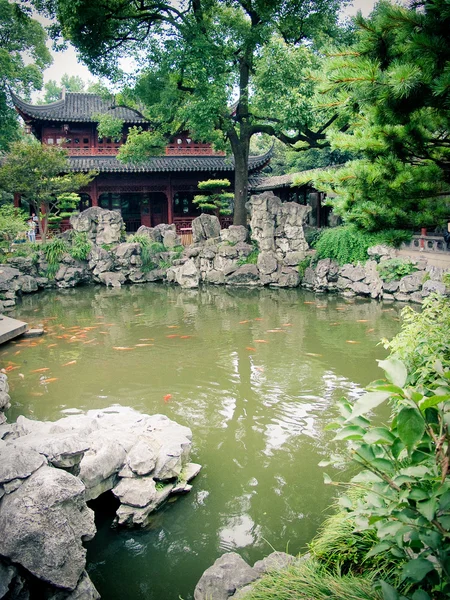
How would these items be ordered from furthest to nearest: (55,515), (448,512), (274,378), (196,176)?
(196,176)
(274,378)
(55,515)
(448,512)

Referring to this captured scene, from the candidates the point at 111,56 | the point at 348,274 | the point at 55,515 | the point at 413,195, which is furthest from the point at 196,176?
the point at 55,515

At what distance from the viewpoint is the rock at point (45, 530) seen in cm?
271

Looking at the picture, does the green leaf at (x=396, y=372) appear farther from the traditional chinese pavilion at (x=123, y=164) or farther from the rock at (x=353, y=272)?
the traditional chinese pavilion at (x=123, y=164)

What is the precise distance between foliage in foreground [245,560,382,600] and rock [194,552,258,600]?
1.01 ft

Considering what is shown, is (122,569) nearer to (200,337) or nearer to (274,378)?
(274,378)

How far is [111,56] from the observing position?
14.5 m

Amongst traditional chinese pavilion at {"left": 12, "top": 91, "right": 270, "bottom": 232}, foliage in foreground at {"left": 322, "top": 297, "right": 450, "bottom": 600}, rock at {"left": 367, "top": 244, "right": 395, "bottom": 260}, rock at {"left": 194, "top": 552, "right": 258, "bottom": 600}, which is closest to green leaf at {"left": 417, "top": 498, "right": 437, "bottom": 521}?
foliage in foreground at {"left": 322, "top": 297, "right": 450, "bottom": 600}

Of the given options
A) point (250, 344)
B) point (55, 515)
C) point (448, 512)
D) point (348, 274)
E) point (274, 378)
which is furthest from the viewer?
point (348, 274)

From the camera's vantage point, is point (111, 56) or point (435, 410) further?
point (111, 56)

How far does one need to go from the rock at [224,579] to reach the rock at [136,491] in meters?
0.93

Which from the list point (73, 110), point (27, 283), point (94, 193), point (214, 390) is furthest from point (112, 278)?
point (73, 110)

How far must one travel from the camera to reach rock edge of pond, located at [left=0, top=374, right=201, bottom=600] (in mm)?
2723

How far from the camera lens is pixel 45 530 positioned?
2.74 metres

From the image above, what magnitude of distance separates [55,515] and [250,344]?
5778 millimetres
